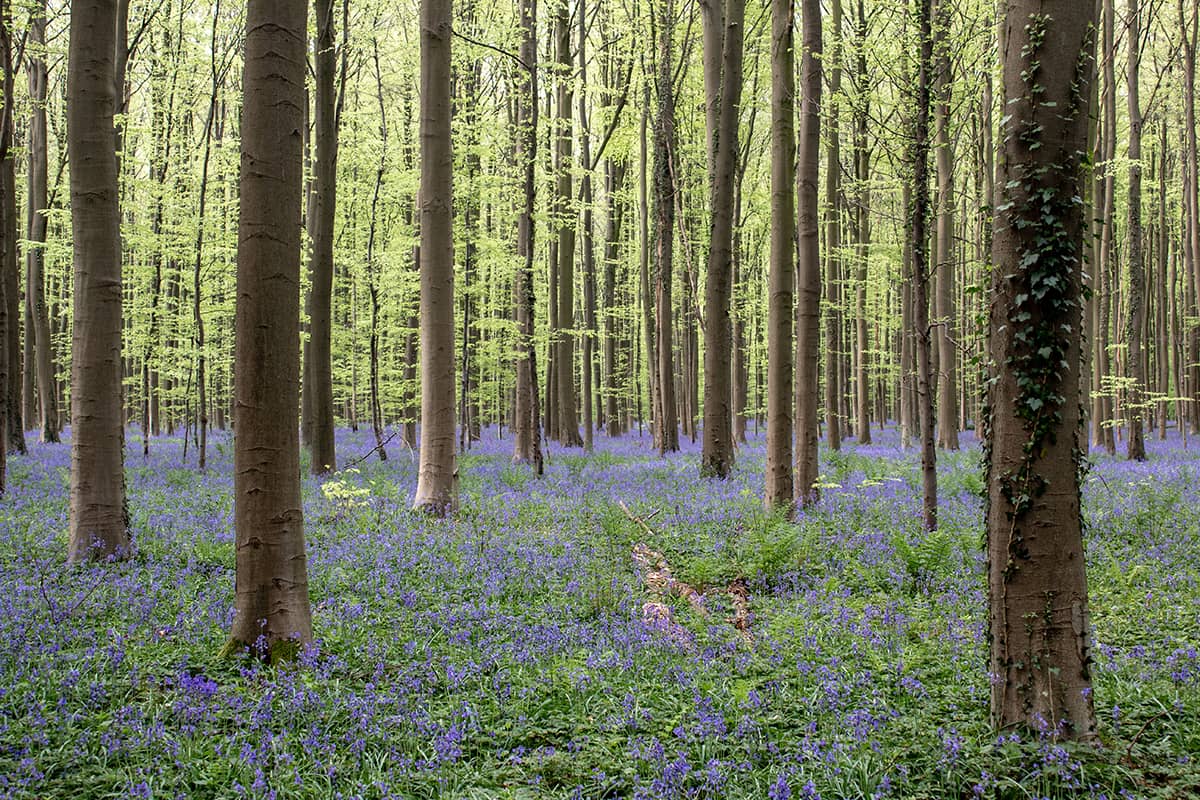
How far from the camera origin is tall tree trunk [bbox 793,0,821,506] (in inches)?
420

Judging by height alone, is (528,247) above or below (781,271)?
above

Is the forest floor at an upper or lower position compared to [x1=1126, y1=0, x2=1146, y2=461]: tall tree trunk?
lower

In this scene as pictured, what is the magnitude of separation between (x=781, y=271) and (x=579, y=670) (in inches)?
302

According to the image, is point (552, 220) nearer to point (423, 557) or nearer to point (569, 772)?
point (423, 557)

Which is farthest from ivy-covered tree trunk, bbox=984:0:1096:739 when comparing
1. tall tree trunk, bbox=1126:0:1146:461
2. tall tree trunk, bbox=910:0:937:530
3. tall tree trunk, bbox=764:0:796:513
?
tall tree trunk, bbox=1126:0:1146:461

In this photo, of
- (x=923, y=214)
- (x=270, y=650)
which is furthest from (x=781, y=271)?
(x=270, y=650)

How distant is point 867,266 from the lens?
102 ft

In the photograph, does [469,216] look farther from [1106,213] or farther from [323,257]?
[1106,213]

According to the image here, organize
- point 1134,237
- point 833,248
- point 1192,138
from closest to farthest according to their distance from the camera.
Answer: point 1192,138 → point 1134,237 → point 833,248

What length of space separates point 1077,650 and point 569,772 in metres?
2.78

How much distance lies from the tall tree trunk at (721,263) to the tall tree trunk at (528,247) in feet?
12.0

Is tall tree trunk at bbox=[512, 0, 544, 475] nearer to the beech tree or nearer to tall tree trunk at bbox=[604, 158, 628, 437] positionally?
the beech tree

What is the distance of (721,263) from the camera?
14414 mm

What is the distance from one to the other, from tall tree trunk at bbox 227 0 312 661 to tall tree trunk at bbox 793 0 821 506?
25.1 feet
